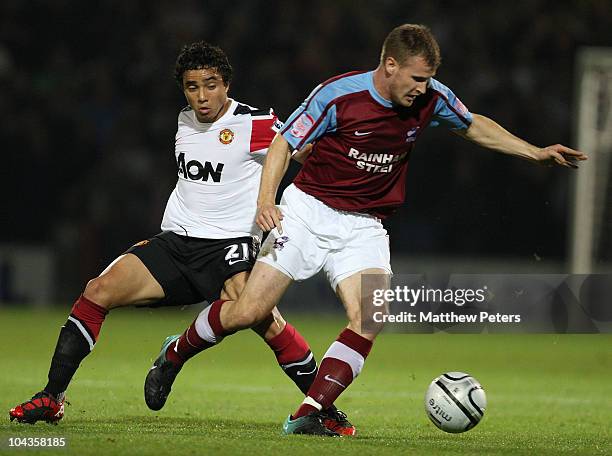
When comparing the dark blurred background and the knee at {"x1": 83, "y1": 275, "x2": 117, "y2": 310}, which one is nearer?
the knee at {"x1": 83, "y1": 275, "x2": 117, "y2": 310}

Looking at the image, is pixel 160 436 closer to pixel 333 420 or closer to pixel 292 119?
pixel 333 420

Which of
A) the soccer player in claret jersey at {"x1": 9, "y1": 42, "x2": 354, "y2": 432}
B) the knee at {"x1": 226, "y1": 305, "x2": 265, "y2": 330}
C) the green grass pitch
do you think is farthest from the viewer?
the soccer player in claret jersey at {"x1": 9, "y1": 42, "x2": 354, "y2": 432}

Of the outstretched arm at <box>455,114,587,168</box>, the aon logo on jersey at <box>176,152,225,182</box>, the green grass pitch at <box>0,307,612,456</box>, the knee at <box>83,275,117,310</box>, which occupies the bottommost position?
the green grass pitch at <box>0,307,612,456</box>

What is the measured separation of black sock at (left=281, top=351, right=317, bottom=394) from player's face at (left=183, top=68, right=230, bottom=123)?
4.68ft

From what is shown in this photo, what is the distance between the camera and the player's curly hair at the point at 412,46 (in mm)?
5613

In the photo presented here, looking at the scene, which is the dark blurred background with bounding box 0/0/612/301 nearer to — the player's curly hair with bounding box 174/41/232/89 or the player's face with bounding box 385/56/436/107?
the player's curly hair with bounding box 174/41/232/89

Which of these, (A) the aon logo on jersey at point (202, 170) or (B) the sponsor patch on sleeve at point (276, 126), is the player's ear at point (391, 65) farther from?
(A) the aon logo on jersey at point (202, 170)

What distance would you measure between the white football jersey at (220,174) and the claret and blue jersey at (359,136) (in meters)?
0.55

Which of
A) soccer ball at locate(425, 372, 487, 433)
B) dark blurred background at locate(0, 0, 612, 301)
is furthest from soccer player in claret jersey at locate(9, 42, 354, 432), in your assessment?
dark blurred background at locate(0, 0, 612, 301)

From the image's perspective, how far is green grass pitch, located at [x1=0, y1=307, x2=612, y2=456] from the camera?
5375 millimetres

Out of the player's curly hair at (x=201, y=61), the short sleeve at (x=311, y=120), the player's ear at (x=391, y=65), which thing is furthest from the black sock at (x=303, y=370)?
the player's ear at (x=391, y=65)

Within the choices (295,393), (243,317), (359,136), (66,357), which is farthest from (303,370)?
(295,393)

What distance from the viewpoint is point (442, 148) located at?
1445 centimetres

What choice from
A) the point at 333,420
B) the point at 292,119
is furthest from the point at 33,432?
the point at 292,119
